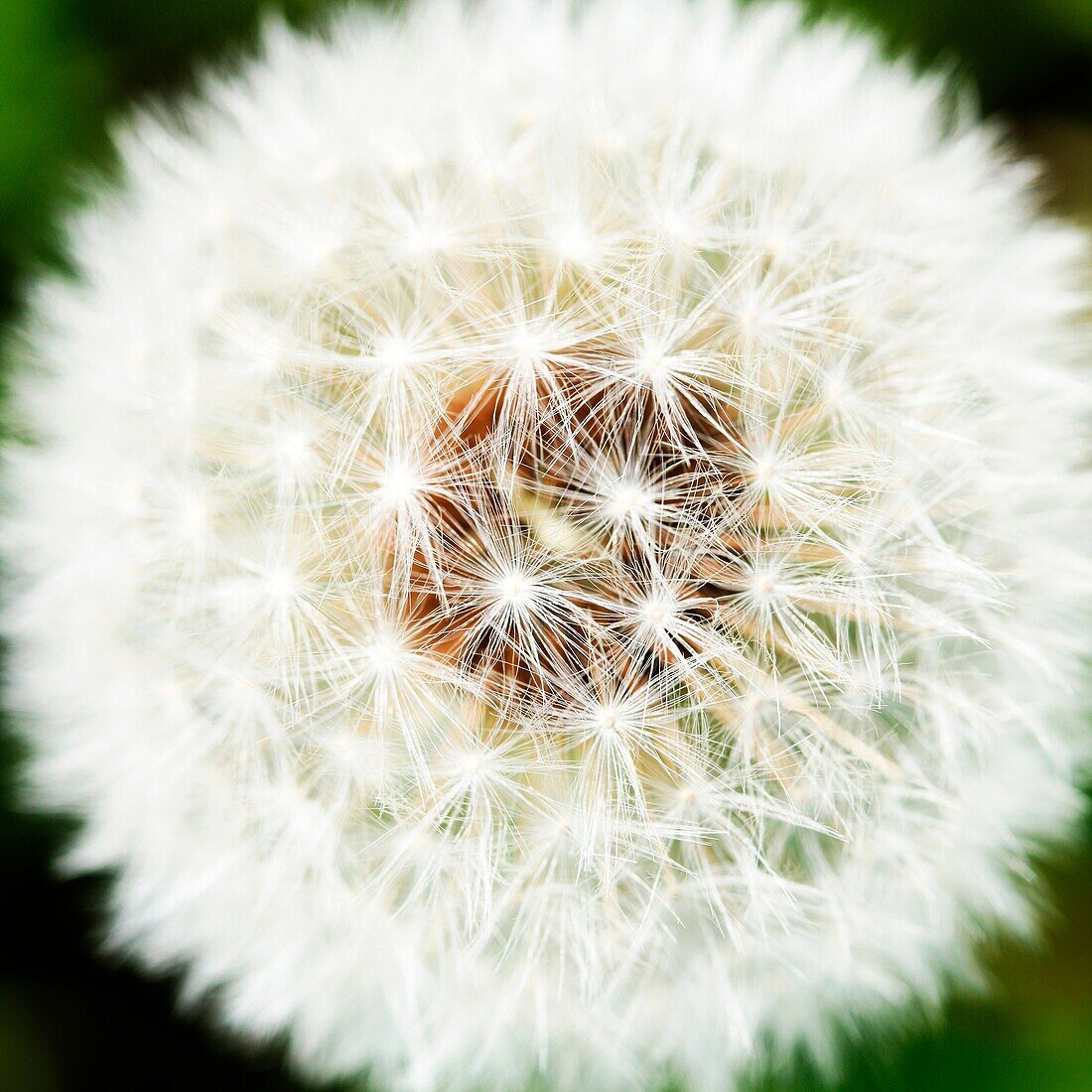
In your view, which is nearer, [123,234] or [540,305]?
[540,305]

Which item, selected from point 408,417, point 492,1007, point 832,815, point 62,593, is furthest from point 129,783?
point 832,815

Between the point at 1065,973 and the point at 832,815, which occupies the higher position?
the point at 832,815

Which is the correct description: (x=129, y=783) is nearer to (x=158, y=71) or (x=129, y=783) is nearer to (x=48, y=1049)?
(x=48, y=1049)

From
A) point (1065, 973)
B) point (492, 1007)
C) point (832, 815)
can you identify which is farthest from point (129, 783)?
point (1065, 973)

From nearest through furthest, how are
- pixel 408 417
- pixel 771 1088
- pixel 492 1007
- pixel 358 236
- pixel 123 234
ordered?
1. pixel 408 417
2. pixel 358 236
3. pixel 492 1007
4. pixel 123 234
5. pixel 771 1088

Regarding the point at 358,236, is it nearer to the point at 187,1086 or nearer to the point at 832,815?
the point at 832,815

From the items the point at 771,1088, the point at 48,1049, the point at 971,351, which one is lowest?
the point at 771,1088

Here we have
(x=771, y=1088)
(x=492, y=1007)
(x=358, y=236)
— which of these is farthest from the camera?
(x=771, y=1088)
